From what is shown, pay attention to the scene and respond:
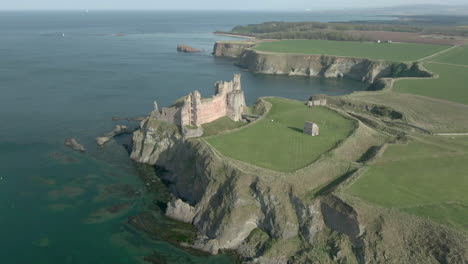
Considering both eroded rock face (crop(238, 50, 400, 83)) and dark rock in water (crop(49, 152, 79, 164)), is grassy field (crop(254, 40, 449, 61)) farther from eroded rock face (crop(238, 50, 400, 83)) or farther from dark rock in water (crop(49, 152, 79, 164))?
dark rock in water (crop(49, 152, 79, 164))

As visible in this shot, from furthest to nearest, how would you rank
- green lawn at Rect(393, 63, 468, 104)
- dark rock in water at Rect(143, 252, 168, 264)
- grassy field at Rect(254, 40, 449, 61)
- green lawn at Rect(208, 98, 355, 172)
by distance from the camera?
grassy field at Rect(254, 40, 449, 61)
green lawn at Rect(393, 63, 468, 104)
green lawn at Rect(208, 98, 355, 172)
dark rock in water at Rect(143, 252, 168, 264)

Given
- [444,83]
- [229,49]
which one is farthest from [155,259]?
[229,49]

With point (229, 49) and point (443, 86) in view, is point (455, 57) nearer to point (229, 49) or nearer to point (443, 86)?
point (443, 86)

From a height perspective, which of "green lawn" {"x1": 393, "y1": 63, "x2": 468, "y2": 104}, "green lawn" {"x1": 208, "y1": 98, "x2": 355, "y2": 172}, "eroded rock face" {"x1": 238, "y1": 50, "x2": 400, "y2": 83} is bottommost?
"eroded rock face" {"x1": 238, "y1": 50, "x2": 400, "y2": 83}

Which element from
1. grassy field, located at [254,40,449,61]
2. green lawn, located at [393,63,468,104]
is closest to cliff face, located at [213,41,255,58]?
grassy field, located at [254,40,449,61]

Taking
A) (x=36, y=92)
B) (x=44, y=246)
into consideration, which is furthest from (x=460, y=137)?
(x=36, y=92)
